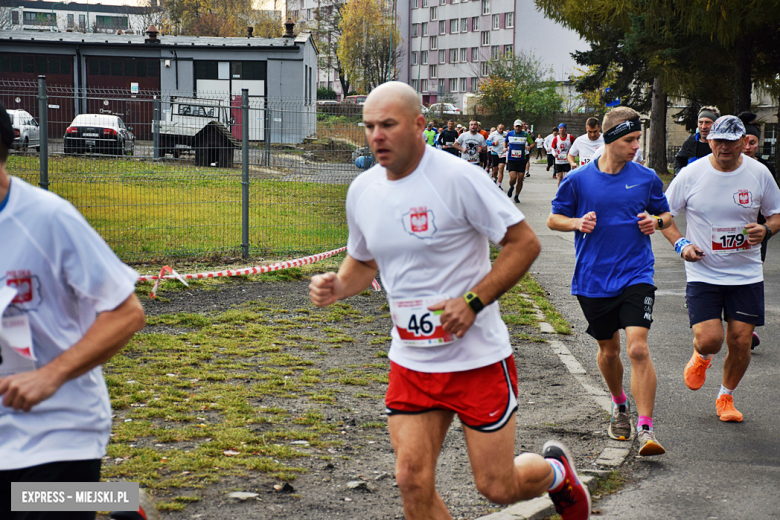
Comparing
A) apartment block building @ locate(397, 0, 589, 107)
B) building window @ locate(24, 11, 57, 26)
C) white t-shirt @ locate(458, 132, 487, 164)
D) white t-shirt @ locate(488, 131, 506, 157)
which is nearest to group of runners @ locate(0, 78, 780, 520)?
white t-shirt @ locate(458, 132, 487, 164)

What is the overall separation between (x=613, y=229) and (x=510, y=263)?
251cm

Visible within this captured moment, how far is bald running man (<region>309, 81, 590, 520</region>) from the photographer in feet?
11.1

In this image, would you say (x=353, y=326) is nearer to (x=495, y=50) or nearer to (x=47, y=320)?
(x=47, y=320)

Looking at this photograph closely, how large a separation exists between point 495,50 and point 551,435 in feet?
310

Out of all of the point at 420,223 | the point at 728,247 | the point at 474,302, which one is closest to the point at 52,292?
the point at 420,223

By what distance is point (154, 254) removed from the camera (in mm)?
12227

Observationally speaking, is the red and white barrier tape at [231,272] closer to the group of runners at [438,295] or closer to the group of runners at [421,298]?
the group of runners at [421,298]

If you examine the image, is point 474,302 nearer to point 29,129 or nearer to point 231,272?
point 231,272

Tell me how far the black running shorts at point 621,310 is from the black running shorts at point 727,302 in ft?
2.99

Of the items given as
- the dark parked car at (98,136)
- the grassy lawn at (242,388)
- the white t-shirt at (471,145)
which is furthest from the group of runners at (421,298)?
the white t-shirt at (471,145)

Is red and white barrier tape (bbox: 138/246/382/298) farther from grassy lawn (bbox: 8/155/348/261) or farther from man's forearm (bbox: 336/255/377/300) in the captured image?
man's forearm (bbox: 336/255/377/300)

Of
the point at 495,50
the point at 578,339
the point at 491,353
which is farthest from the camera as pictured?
the point at 495,50

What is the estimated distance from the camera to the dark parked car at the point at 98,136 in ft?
35.4

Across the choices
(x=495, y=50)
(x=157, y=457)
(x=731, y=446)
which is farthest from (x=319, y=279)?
(x=495, y=50)
